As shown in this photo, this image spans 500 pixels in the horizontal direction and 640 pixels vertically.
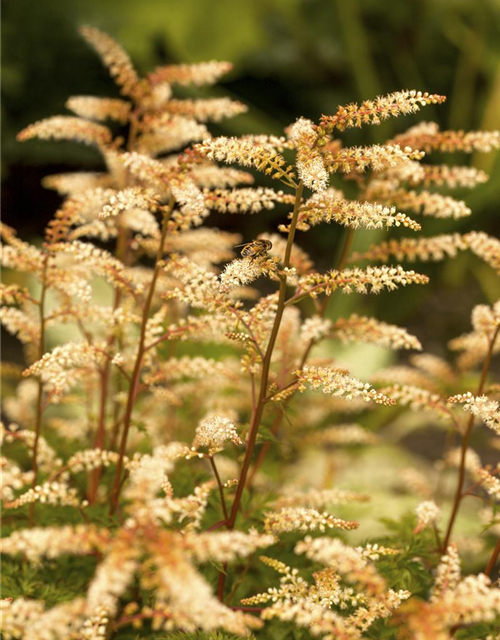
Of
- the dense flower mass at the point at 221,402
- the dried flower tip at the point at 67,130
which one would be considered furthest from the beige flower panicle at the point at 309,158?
the dried flower tip at the point at 67,130

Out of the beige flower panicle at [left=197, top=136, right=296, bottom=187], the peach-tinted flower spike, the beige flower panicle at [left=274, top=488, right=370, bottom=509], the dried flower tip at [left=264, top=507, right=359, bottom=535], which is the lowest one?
the dried flower tip at [left=264, top=507, right=359, bottom=535]

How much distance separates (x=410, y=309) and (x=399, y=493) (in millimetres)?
1505

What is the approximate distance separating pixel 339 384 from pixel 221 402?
47.6 inches

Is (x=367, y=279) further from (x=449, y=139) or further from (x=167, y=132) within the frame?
(x=167, y=132)

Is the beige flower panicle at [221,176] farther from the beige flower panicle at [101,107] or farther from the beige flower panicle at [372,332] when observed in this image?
the beige flower panicle at [372,332]

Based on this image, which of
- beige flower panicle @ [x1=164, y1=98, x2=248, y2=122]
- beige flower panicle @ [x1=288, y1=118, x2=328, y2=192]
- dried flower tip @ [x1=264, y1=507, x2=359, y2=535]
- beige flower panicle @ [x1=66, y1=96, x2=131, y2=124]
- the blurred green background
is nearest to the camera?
beige flower panicle @ [x1=288, y1=118, x2=328, y2=192]

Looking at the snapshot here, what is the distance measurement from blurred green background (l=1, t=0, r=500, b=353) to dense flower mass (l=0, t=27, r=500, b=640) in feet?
7.68

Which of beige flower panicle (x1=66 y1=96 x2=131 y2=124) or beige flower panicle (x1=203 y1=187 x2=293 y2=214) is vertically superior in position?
beige flower panicle (x1=66 y1=96 x2=131 y2=124)

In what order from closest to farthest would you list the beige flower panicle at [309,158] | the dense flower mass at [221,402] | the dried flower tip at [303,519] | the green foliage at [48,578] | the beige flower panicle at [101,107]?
1. the dense flower mass at [221,402]
2. the beige flower panicle at [309,158]
3. the dried flower tip at [303,519]
4. the green foliage at [48,578]
5. the beige flower panicle at [101,107]

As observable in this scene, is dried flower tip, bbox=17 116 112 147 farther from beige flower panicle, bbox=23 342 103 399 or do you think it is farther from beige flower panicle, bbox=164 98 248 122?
beige flower panicle, bbox=23 342 103 399

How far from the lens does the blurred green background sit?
183 inches

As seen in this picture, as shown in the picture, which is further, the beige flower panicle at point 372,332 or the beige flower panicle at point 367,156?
the beige flower panicle at point 372,332

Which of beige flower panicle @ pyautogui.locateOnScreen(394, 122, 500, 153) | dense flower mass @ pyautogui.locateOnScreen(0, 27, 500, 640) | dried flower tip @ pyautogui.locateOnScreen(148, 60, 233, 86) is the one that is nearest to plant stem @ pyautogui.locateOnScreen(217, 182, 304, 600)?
dense flower mass @ pyautogui.locateOnScreen(0, 27, 500, 640)

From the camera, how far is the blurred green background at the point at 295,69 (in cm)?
465
